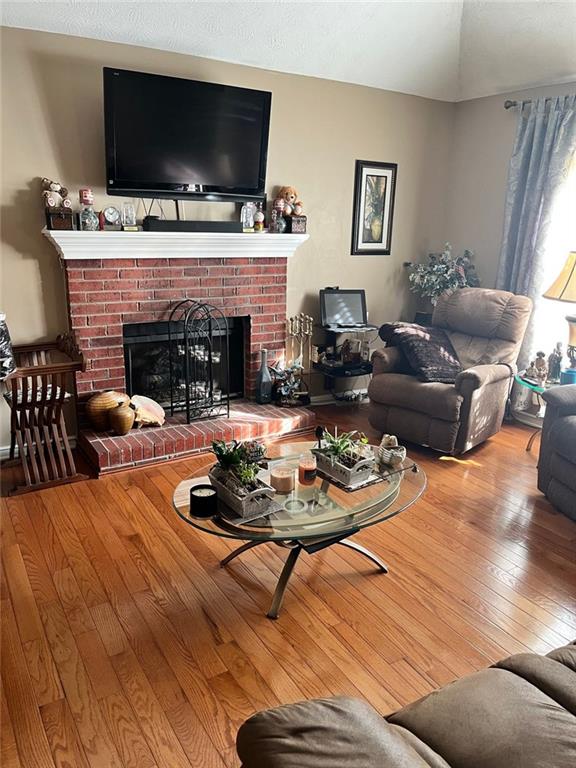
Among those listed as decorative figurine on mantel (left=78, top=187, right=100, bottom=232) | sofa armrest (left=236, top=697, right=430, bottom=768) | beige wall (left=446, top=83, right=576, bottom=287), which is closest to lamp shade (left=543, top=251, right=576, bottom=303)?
beige wall (left=446, top=83, right=576, bottom=287)

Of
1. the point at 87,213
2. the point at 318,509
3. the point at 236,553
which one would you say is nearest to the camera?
the point at 318,509

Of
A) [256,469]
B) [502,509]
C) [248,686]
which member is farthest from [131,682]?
[502,509]

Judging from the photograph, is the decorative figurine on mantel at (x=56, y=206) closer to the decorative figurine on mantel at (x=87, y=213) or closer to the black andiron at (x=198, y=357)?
the decorative figurine on mantel at (x=87, y=213)

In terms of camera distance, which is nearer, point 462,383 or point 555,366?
point 462,383

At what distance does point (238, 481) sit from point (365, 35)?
11.1ft

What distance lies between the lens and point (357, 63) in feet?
14.0

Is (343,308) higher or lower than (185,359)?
higher

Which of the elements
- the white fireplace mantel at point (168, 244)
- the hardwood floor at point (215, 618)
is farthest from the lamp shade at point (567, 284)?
the white fireplace mantel at point (168, 244)

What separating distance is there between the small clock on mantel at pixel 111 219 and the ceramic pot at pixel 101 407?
105 cm

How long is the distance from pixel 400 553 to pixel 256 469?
0.90 metres

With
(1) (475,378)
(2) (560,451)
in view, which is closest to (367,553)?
(2) (560,451)

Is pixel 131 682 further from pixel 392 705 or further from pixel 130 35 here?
pixel 130 35

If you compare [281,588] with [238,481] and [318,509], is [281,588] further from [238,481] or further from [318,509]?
[238,481]

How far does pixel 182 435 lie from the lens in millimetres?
3789
